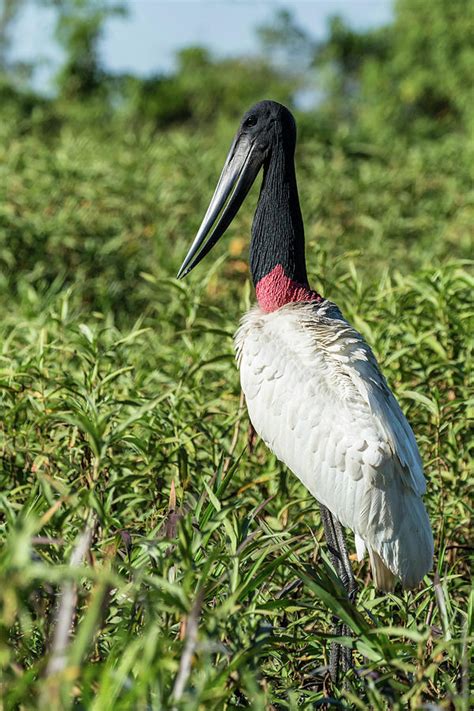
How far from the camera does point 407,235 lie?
768 centimetres

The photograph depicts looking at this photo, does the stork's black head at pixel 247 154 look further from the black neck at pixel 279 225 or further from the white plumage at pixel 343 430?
the white plumage at pixel 343 430

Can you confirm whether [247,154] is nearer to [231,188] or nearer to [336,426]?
[231,188]

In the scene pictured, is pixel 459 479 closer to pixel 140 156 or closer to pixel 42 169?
pixel 42 169

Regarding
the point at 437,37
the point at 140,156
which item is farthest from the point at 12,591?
the point at 437,37

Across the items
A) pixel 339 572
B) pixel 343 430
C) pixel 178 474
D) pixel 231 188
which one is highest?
pixel 231 188

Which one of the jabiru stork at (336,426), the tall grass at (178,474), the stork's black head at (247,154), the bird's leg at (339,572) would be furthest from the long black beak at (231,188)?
the bird's leg at (339,572)

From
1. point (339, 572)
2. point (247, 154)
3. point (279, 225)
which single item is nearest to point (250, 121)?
point (247, 154)

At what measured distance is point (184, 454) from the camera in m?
3.27

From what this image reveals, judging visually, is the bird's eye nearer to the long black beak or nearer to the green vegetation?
the long black beak

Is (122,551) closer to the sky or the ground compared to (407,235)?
closer to the ground

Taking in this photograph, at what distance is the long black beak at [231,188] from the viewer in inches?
145

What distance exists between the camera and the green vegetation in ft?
6.34

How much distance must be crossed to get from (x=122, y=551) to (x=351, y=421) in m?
0.78

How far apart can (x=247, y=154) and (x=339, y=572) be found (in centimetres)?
164
